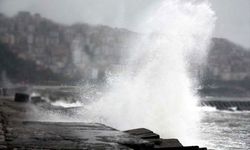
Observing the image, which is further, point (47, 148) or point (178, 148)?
point (178, 148)

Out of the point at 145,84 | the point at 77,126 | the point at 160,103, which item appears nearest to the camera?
the point at 77,126

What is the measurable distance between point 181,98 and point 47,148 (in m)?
17.0

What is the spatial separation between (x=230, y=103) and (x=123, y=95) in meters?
73.4

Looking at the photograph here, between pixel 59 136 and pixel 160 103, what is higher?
pixel 160 103

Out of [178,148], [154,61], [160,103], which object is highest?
[154,61]

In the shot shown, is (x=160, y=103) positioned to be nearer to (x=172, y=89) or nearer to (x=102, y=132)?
(x=172, y=89)

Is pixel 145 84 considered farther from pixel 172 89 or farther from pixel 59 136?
pixel 59 136

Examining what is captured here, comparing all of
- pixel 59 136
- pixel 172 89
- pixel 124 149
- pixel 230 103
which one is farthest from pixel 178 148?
pixel 230 103

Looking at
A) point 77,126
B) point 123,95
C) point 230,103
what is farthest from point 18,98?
point 230,103

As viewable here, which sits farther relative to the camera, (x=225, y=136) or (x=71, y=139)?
(x=225, y=136)

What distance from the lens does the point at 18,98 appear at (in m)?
23.8

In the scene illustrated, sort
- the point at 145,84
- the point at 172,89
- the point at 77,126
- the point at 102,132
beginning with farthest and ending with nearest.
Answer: the point at 145,84, the point at 172,89, the point at 77,126, the point at 102,132

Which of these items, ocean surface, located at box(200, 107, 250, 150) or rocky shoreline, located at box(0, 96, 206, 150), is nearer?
rocky shoreline, located at box(0, 96, 206, 150)

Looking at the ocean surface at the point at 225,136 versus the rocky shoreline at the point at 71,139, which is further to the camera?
the ocean surface at the point at 225,136
